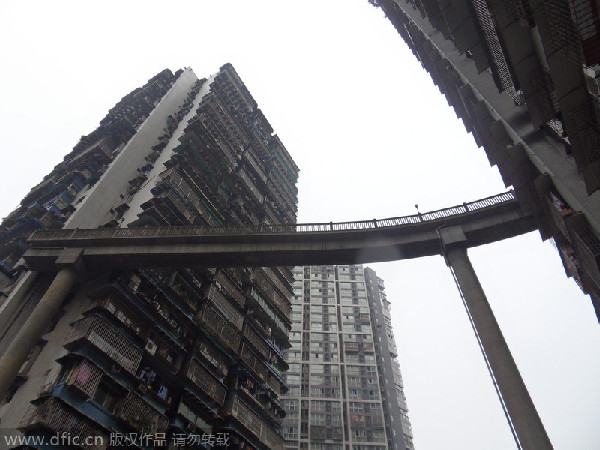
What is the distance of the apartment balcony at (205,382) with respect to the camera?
24234 millimetres

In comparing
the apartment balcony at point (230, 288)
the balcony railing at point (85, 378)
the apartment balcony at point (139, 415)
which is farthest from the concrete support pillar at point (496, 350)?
the balcony railing at point (85, 378)

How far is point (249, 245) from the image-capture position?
77.5 ft

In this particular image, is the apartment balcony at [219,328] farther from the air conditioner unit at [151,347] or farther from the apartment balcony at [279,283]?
the apartment balcony at [279,283]

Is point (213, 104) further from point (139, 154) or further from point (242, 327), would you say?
point (242, 327)

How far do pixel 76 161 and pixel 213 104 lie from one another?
52.1 ft

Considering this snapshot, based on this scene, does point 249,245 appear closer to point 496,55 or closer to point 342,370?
point 496,55

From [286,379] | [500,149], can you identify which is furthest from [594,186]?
[286,379]

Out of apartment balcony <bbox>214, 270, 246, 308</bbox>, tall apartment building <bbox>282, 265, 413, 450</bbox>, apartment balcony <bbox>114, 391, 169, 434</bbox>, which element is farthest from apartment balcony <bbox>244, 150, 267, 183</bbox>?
tall apartment building <bbox>282, 265, 413, 450</bbox>

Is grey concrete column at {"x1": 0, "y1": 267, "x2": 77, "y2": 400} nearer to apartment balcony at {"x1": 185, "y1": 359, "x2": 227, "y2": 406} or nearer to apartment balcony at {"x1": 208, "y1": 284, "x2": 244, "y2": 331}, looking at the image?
apartment balcony at {"x1": 185, "y1": 359, "x2": 227, "y2": 406}

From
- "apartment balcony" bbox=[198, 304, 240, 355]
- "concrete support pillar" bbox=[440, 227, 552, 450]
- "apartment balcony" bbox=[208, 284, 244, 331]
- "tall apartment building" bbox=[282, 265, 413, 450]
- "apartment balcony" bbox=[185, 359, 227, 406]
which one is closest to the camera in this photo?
"concrete support pillar" bbox=[440, 227, 552, 450]

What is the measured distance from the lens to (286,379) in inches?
2436

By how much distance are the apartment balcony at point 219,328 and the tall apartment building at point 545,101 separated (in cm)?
2100

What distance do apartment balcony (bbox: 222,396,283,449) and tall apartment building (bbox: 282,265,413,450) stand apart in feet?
93.4

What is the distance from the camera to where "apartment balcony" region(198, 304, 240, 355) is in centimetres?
2730
